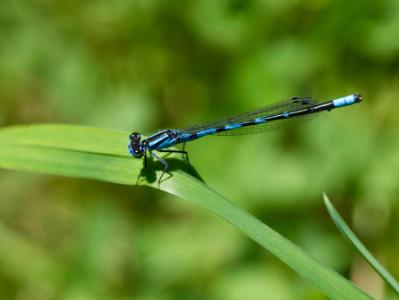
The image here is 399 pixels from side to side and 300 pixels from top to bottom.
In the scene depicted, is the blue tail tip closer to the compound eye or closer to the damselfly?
the damselfly

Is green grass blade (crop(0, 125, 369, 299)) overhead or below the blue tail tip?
below

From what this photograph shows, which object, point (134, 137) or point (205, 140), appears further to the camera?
point (205, 140)

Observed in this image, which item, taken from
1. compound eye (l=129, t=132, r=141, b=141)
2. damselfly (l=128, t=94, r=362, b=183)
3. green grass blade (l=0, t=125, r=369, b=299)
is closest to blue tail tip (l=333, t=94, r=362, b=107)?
→ damselfly (l=128, t=94, r=362, b=183)

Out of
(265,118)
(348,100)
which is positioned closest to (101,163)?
(265,118)

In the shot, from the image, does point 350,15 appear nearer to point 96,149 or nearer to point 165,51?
point 165,51

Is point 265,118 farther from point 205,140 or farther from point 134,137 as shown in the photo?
point 134,137

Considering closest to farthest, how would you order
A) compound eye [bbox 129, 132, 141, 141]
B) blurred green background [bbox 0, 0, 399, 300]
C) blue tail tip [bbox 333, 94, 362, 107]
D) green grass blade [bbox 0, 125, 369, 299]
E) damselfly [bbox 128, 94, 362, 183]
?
1. green grass blade [bbox 0, 125, 369, 299]
2. compound eye [bbox 129, 132, 141, 141]
3. blue tail tip [bbox 333, 94, 362, 107]
4. damselfly [bbox 128, 94, 362, 183]
5. blurred green background [bbox 0, 0, 399, 300]

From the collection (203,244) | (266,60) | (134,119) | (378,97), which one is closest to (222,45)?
(266,60)
